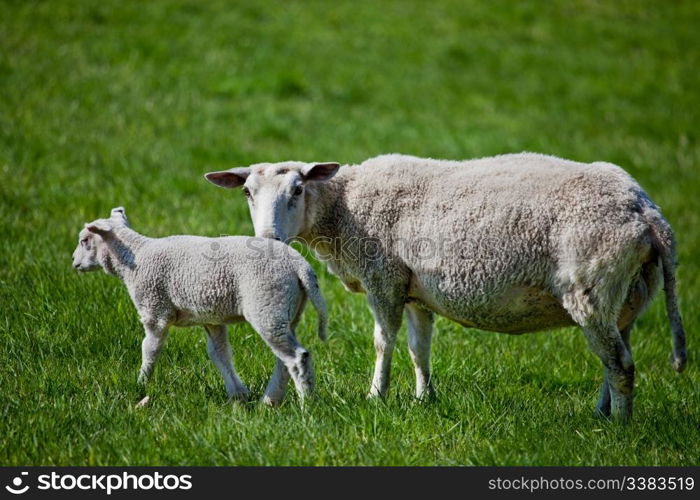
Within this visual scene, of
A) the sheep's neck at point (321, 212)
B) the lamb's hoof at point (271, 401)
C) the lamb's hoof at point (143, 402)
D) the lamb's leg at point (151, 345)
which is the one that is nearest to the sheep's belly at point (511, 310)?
the sheep's neck at point (321, 212)

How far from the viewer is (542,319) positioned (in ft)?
17.5

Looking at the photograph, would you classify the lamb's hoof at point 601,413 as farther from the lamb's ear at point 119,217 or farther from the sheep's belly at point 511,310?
the lamb's ear at point 119,217

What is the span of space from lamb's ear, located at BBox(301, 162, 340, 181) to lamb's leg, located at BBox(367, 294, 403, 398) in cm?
80

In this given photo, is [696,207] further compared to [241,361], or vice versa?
[696,207]

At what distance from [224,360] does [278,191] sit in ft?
3.46

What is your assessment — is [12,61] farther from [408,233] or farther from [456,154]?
→ [408,233]

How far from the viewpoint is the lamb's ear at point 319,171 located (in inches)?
220

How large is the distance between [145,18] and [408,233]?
1121 cm

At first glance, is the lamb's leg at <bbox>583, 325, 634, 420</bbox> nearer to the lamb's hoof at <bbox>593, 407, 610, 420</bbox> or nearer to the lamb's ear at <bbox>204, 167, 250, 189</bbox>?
the lamb's hoof at <bbox>593, 407, 610, 420</bbox>

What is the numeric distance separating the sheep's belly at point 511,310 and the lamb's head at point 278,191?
0.98 meters

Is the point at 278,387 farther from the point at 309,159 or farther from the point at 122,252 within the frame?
the point at 309,159

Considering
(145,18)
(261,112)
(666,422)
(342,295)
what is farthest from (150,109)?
(666,422)

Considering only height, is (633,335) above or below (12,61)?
below

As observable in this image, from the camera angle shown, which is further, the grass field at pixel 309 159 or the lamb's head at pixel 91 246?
the lamb's head at pixel 91 246
